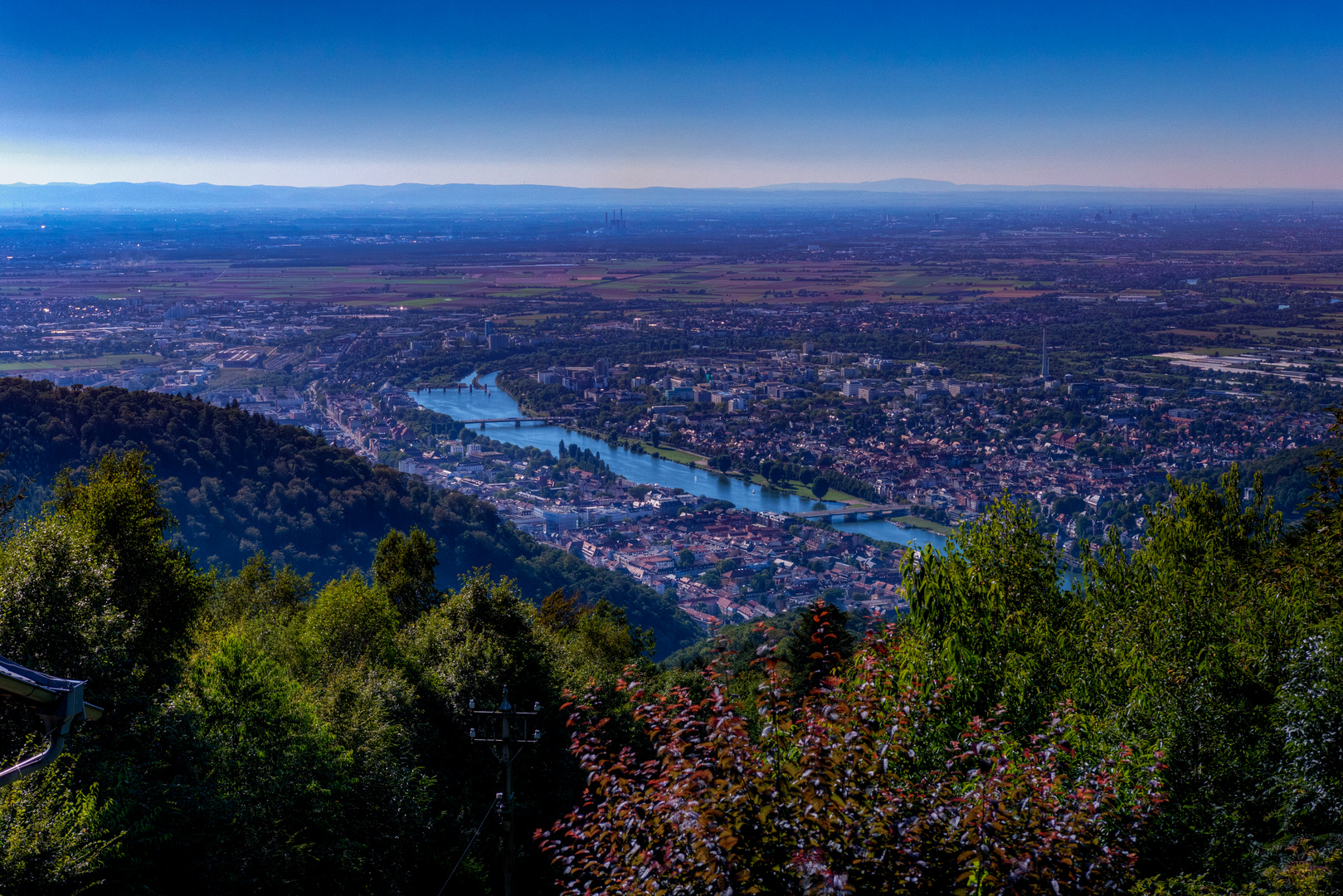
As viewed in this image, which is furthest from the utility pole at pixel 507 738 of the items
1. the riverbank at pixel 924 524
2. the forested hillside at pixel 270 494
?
the riverbank at pixel 924 524

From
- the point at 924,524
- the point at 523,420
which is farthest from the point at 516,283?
the point at 924,524

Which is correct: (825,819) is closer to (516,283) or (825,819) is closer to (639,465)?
(639,465)

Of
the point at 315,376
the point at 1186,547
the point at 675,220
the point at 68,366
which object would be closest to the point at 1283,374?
the point at 1186,547

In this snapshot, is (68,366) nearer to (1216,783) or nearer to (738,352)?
(738,352)

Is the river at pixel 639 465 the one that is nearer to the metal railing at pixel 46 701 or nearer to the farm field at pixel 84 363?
the farm field at pixel 84 363

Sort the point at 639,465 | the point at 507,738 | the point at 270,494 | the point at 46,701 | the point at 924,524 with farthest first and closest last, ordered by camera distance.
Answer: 1. the point at 639,465
2. the point at 924,524
3. the point at 270,494
4. the point at 507,738
5. the point at 46,701
